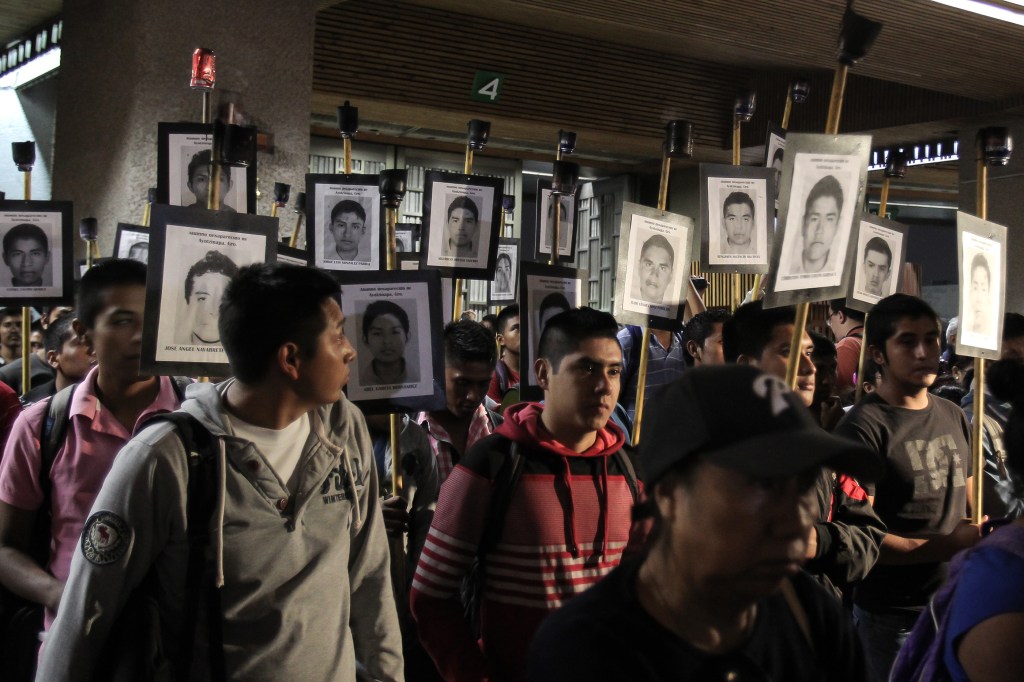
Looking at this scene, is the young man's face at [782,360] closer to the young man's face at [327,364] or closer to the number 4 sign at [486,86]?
the young man's face at [327,364]

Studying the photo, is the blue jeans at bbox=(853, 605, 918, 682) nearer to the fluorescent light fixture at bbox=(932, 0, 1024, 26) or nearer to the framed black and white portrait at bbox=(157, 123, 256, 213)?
the framed black and white portrait at bbox=(157, 123, 256, 213)

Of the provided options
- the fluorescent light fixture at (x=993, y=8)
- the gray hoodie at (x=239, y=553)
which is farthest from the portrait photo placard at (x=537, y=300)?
the fluorescent light fixture at (x=993, y=8)

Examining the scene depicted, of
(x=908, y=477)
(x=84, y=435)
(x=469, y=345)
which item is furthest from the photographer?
(x=469, y=345)

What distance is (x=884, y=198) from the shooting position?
4.73 meters

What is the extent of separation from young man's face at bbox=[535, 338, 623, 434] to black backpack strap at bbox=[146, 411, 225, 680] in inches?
33.2

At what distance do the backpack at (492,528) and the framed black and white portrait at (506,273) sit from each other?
469cm

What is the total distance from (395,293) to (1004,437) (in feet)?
5.58

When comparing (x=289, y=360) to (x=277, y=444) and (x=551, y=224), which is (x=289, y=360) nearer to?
(x=277, y=444)

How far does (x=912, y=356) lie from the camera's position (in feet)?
11.0

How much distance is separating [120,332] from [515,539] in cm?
113

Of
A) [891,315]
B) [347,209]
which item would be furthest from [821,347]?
[347,209]

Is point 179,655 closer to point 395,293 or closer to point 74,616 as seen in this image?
point 74,616

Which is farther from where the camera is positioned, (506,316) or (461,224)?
(506,316)

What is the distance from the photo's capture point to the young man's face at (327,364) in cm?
215
